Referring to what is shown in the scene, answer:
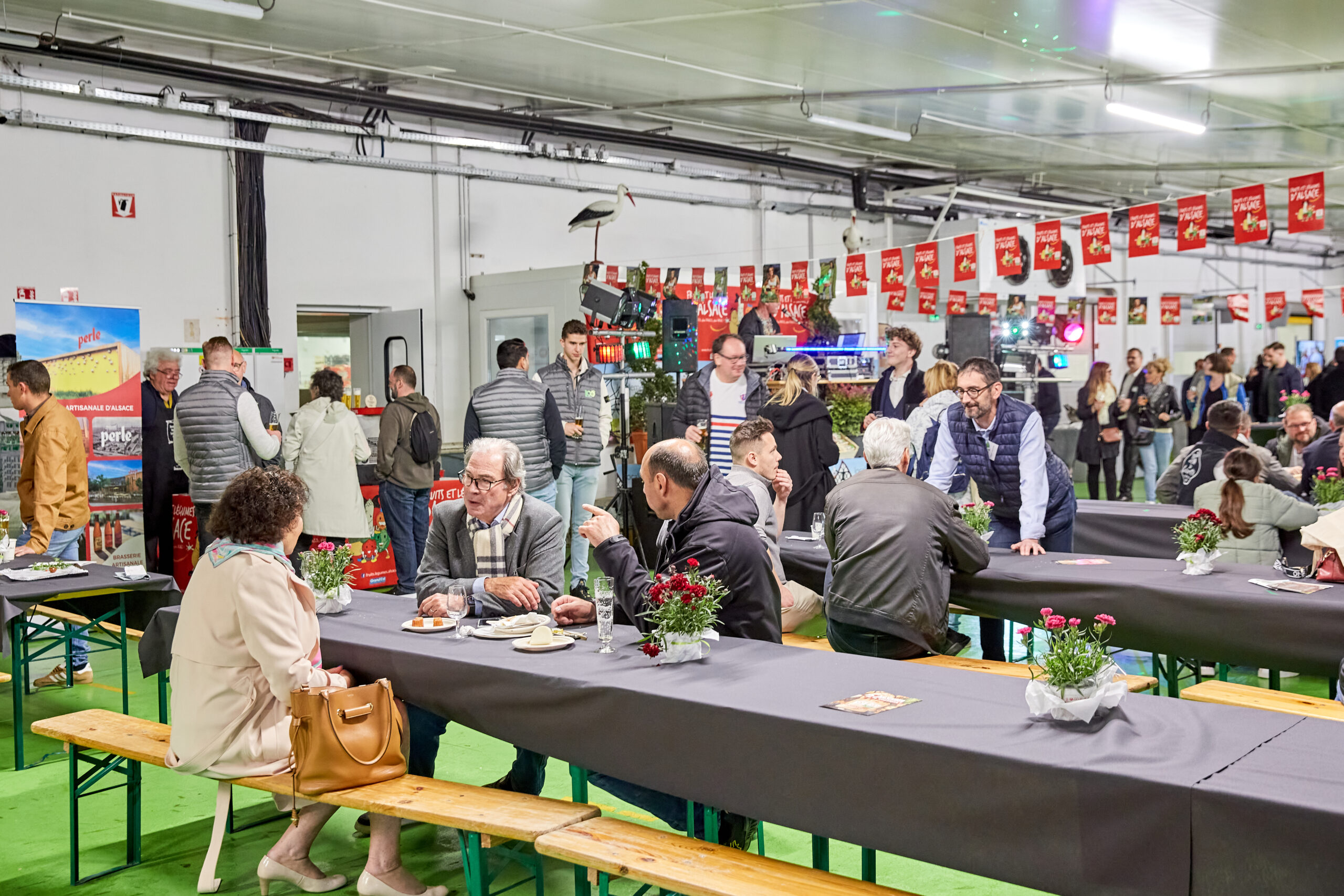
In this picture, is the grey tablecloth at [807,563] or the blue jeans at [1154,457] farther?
the blue jeans at [1154,457]

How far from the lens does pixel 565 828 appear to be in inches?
112

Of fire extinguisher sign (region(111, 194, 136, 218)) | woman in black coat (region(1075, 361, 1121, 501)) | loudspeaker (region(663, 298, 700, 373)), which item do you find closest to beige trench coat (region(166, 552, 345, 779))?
loudspeaker (region(663, 298, 700, 373))

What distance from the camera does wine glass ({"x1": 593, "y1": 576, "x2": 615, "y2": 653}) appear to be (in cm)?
326

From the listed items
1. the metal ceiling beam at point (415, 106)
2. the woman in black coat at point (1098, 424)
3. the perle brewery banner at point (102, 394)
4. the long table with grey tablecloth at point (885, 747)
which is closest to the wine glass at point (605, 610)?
the long table with grey tablecloth at point (885, 747)

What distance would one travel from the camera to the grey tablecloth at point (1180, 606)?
391 cm

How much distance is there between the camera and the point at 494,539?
4039mm

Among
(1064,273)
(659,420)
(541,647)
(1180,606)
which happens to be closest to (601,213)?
(659,420)

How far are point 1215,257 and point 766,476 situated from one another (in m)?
18.6

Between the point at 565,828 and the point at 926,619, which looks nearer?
the point at 565,828

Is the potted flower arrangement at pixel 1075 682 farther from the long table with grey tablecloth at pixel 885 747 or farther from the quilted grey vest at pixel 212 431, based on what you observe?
the quilted grey vest at pixel 212 431

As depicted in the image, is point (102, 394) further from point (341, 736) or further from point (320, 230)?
point (341, 736)

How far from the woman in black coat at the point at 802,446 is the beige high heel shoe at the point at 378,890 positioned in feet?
12.1

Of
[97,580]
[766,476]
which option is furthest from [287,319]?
[766,476]

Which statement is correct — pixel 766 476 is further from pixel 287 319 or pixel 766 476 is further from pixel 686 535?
pixel 287 319
